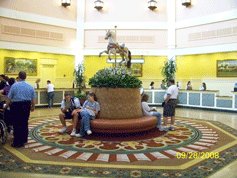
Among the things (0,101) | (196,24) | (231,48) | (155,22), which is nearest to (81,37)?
(155,22)

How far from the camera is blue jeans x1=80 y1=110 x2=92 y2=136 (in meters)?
6.50

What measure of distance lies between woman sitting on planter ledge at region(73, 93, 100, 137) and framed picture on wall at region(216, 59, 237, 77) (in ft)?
33.6

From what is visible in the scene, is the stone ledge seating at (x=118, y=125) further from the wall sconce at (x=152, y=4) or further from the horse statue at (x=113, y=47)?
the wall sconce at (x=152, y=4)

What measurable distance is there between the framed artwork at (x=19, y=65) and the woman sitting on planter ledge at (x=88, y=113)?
30.5 feet

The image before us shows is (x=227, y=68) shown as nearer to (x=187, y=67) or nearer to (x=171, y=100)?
(x=187, y=67)

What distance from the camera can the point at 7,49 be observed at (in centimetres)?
1424

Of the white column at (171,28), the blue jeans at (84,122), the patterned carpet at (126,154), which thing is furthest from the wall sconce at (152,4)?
the blue jeans at (84,122)

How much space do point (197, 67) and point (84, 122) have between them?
1157 centimetres

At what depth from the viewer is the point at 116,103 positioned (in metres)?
7.08

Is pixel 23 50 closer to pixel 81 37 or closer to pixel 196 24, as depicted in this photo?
pixel 81 37

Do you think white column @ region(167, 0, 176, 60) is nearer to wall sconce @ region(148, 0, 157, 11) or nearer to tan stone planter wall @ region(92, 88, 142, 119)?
wall sconce @ region(148, 0, 157, 11)

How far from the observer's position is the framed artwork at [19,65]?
574 inches

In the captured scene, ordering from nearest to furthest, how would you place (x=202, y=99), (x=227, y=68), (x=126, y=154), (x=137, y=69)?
(x=126, y=154) < (x=202, y=99) < (x=227, y=68) < (x=137, y=69)

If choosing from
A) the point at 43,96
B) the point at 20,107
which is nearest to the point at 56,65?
the point at 43,96
